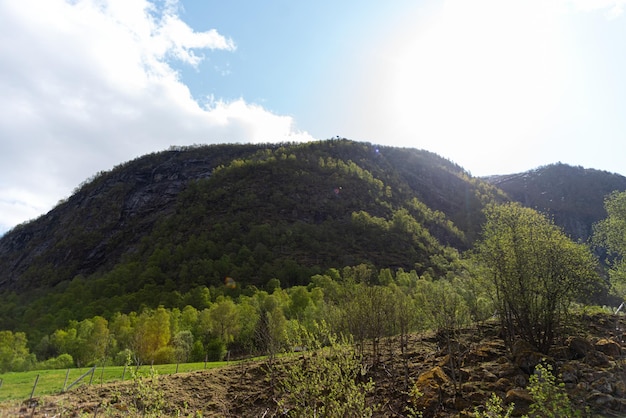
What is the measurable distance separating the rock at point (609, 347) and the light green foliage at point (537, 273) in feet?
8.58

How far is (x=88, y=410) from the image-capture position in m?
24.3

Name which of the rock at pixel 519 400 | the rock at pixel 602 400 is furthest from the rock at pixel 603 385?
the rock at pixel 519 400

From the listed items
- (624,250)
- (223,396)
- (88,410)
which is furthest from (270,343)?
(624,250)

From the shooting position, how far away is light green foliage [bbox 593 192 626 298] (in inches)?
1176

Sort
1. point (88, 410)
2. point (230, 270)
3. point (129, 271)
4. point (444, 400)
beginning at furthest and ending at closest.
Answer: point (129, 271), point (230, 270), point (88, 410), point (444, 400)

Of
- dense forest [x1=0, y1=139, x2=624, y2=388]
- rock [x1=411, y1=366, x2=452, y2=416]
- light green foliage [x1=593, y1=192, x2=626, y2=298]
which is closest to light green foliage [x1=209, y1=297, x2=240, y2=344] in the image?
dense forest [x1=0, y1=139, x2=624, y2=388]

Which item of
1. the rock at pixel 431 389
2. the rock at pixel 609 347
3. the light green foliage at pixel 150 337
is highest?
the rock at pixel 609 347

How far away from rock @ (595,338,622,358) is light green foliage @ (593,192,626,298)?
8458mm

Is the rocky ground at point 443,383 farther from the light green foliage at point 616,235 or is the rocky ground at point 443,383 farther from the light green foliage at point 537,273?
the light green foliage at point 616,235

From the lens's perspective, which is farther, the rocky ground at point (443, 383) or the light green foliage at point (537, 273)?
the light green foliage at point (537, 273)

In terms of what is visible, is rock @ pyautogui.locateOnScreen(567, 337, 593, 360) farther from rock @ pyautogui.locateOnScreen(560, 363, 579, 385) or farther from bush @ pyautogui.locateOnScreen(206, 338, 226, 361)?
bush @ pyautogui.locateOnScreen(206, 338, 226, 361)

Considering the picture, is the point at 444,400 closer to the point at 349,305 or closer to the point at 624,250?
the point at 349,305

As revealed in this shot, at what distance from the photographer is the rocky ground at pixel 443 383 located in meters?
20.1

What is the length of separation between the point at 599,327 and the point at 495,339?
8164mm
